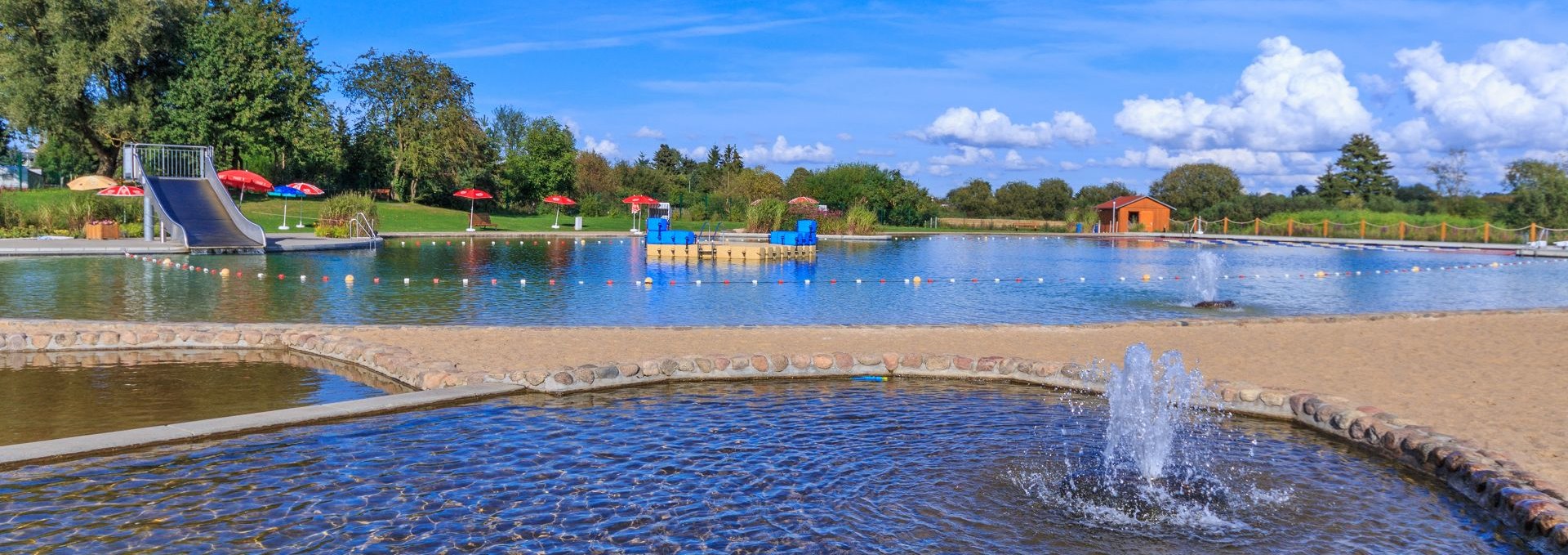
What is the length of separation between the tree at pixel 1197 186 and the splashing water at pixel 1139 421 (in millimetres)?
80199

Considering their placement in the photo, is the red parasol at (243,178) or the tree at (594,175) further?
the tree at (594,175)

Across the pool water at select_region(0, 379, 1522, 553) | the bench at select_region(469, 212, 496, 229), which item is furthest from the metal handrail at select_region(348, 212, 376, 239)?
the pool water at select_region(0, 379, 1522, 553)

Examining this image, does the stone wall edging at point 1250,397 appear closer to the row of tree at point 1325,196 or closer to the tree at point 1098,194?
the row of tree at point 1325,196

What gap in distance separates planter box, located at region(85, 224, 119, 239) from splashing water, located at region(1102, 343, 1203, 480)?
31.0 meters

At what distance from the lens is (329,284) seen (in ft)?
64.3

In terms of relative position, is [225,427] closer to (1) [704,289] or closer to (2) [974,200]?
(1) [704,289]

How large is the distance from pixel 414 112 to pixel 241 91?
38.3ft

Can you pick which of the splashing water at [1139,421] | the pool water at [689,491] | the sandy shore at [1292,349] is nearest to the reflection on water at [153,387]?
the sandy shore at [1292,349]

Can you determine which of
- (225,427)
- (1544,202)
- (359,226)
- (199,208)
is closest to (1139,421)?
(225,427)

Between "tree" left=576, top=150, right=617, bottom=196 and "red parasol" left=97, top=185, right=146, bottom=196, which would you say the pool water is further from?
"tree" left=576, top=150, right=617, bottom=196

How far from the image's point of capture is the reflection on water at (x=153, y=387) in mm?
8445

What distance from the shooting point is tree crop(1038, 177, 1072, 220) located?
85.7 meters

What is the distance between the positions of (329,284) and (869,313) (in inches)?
396

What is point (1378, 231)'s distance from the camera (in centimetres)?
5353
